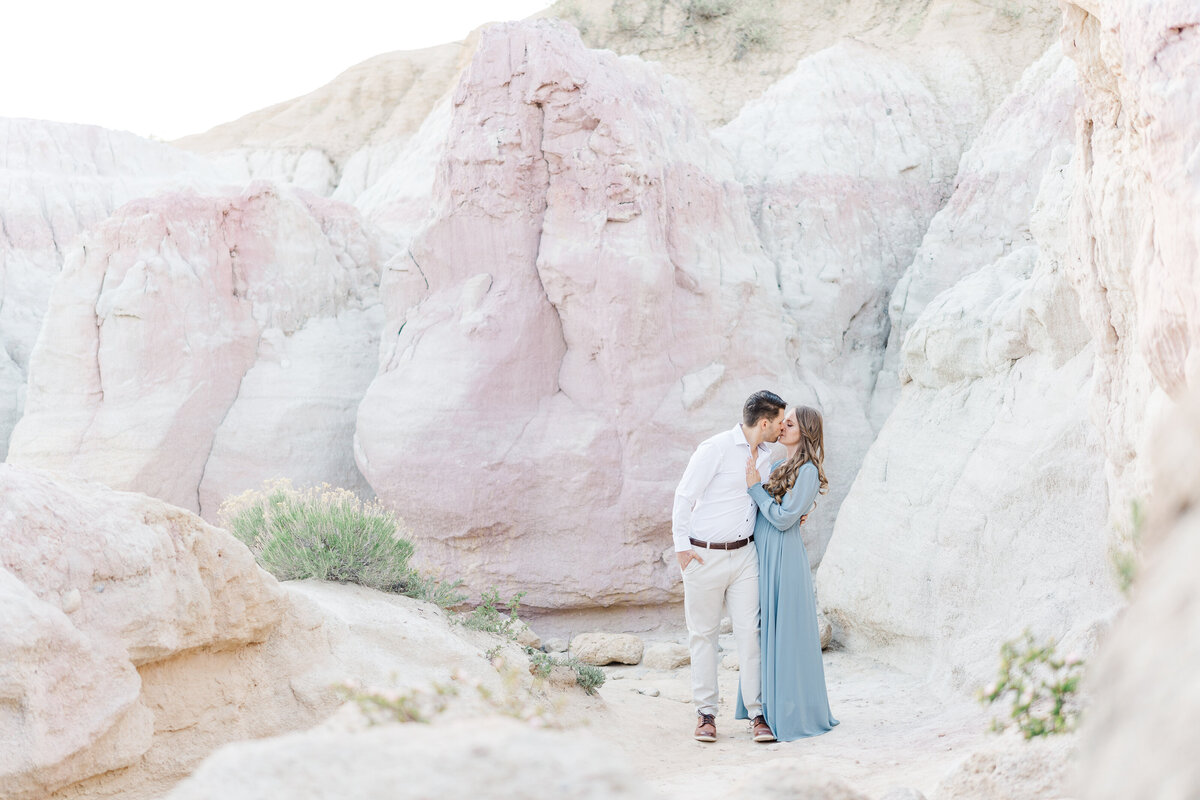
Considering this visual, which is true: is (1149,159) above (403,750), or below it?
above

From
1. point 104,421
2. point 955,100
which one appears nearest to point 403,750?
point 104,421

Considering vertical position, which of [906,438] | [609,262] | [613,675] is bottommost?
[613,675]

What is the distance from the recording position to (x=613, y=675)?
7.29 m

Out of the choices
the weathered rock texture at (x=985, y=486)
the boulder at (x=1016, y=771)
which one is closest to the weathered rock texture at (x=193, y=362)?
the weathered rock texture at (x=985, y=486)

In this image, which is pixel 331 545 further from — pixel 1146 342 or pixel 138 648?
pixel 1146 342

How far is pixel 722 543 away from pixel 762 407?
0.78 meters

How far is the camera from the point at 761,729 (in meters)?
5.39

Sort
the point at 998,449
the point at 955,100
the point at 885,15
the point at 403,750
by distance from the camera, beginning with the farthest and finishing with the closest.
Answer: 1. the point at 885,15
2. the point at 955,100
3. the point at 998,449
4. the point at 403,750

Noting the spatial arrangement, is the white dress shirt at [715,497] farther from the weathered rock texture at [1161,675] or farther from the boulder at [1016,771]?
the weathered rock texture at [1161,675]

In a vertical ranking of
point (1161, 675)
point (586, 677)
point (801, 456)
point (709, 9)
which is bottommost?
point (586, 677)

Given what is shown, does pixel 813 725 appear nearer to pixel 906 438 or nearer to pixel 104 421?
pixel 906 438

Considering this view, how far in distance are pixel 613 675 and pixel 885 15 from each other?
37.1 feet

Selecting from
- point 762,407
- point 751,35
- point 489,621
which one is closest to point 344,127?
point 751,35

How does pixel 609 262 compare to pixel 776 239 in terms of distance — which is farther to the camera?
pixel 776 239
